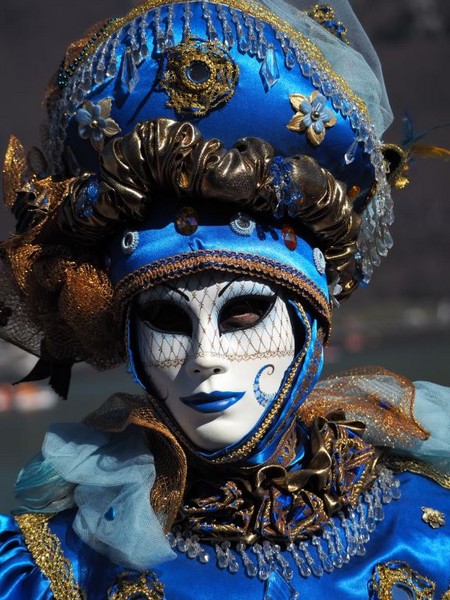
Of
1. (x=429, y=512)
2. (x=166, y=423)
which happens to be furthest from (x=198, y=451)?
(x=429, y=512)

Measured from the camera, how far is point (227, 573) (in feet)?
4.84

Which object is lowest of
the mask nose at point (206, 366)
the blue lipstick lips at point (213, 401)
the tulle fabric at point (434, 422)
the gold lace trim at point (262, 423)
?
the tulle fabric at point (434, 422)

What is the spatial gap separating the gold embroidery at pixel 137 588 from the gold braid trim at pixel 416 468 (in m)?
0.45

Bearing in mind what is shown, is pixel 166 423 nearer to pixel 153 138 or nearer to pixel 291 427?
pixel 291 427

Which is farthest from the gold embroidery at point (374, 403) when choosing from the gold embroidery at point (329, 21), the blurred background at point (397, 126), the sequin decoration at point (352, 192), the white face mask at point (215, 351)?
the blurred background at point (397, 126)

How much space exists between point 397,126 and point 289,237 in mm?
3576

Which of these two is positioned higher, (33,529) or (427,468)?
(33,529)

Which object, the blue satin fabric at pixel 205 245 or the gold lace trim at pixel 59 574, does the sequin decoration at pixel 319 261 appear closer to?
the blue satin fabric at pixel 205 245

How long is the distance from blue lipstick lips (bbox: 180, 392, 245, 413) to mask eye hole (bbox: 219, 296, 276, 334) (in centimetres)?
9

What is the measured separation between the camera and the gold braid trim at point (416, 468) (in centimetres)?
167

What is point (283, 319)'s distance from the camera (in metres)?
1.47

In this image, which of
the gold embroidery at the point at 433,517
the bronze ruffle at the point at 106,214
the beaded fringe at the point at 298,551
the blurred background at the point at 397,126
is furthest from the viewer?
the blurred background at the point at 397,126

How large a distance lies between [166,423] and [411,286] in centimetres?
520

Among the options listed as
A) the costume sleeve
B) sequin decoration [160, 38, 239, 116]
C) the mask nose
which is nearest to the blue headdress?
sequin decoration [160, 38, 239, 116]
